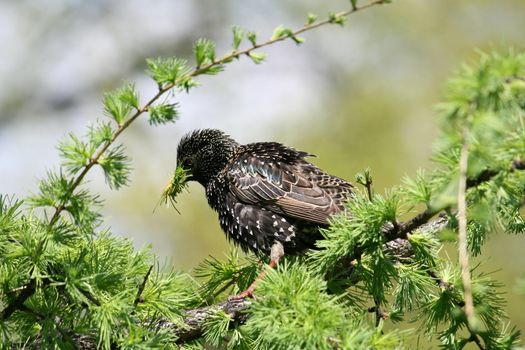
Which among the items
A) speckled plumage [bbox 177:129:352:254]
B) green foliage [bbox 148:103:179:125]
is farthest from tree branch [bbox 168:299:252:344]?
speckled plumage [bbox 177:129:352:254]

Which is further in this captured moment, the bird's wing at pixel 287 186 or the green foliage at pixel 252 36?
the bird's wing at pixel 287 186

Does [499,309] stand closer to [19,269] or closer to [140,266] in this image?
[140,266]

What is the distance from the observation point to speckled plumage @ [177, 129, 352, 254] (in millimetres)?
4320

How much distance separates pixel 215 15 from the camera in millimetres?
15195

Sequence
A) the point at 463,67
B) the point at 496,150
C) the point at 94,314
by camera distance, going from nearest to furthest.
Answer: the point at 463,67
the point at 496,150
the point at 94,314

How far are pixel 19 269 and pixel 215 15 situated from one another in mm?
12882

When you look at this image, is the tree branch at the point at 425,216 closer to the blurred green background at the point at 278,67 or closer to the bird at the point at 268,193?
the bird at the point at 268,193

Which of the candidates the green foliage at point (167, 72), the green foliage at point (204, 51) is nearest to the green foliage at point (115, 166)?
the green foliage at point (167, 72)

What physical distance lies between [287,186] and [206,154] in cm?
73

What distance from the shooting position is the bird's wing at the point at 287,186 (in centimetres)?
426

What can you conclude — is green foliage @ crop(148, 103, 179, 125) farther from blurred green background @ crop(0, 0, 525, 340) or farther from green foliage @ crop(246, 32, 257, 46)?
blurred green background @ crop(0, 0, 525, 340)

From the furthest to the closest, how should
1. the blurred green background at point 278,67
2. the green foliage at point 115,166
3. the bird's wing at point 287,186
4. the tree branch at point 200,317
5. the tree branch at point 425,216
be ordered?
the blurred green background at point 278,67 → the bird's wing at point 287,186 → the tree branch at point 200,317 → the green foliage at point 115,166 → the tree branch at point 425,216

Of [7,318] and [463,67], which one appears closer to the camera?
[463,67]

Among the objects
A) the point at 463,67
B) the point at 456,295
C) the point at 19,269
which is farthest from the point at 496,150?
the point at 19,269
